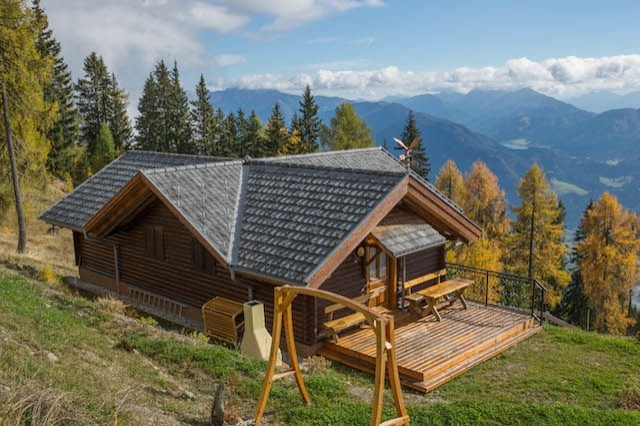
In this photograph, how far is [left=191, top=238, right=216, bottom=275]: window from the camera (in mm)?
15550

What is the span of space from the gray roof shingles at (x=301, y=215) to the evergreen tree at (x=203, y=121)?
43.6 m

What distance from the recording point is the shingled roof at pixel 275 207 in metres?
13.3

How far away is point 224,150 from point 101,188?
39576mm

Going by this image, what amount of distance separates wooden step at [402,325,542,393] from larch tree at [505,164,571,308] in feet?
95.5

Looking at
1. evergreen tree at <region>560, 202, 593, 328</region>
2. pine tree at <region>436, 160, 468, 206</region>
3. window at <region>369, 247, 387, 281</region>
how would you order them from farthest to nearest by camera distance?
1. evergreen tree at <region>560, 202, 593, 328</region>
2. pine tree at <region>436, 160, 468, 206</region>
3. window at <region>369, 247, 387, 281</region>

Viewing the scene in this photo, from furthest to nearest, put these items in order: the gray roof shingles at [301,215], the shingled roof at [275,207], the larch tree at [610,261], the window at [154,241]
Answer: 1. the larch tree at [610,261]
2. the window at [154,241]
3. the shingled roof at [275,207]
4. the gray roof shingles at [301,215]

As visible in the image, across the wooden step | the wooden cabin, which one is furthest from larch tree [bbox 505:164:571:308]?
the wooden step

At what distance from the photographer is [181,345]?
1123 cm

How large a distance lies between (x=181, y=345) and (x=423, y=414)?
5.15m

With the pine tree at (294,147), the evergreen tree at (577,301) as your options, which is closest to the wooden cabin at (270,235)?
the evergreen tree at (577,301)

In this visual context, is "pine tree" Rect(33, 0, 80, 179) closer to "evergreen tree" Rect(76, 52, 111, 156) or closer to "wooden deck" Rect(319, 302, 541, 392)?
"evergreen tree" Rect(76, 52, 111, 156)

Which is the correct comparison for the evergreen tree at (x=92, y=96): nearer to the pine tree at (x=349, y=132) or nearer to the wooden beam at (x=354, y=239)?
the pine tree at (x=349, y=132)

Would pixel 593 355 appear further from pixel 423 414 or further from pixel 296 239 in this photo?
Answer: pixel 296 239

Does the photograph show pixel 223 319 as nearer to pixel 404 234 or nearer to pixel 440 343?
pixel 404 234
